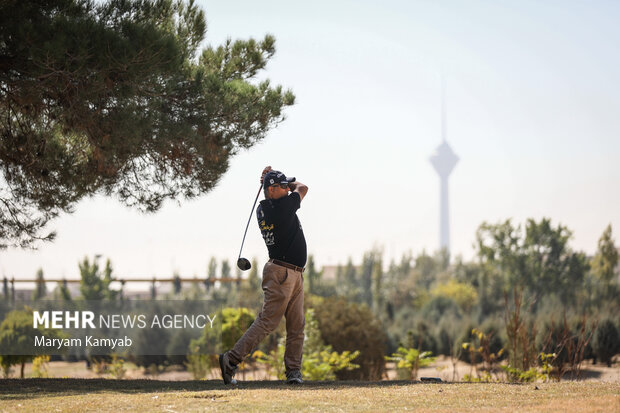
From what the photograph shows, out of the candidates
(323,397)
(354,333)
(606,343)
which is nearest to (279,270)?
(323,397)

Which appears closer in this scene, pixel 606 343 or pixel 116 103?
pixel 116 103

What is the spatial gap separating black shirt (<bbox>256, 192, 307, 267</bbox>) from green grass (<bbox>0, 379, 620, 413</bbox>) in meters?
1.21

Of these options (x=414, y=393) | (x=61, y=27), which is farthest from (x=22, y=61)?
(x=414, y=393)

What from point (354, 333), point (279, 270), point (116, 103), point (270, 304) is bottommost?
point (354, 333)

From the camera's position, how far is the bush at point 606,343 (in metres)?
17.1

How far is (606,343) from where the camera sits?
1714cm

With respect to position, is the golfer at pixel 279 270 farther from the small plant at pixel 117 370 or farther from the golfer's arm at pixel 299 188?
the small plant at pixel 117 370

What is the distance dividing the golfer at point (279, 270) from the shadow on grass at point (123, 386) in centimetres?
26

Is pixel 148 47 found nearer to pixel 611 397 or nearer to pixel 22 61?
pixel 22 61

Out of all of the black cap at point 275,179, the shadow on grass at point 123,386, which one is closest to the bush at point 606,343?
the shadow on grass at point 123,386

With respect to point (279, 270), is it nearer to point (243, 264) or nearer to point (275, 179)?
point (243, 264)

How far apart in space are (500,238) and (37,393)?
29025 mm

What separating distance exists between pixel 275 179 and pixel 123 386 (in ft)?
8.32

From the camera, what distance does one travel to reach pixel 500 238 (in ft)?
110
